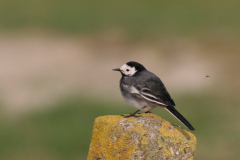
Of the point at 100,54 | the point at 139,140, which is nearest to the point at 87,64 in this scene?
the point at 100,54

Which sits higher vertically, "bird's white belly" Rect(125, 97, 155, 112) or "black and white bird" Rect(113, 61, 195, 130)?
"black and white bird" Rect(113, 61, 195, 130)

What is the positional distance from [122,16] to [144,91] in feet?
59.9

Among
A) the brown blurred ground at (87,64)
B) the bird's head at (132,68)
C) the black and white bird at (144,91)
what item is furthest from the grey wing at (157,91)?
the brown blurred ground at (87,64)

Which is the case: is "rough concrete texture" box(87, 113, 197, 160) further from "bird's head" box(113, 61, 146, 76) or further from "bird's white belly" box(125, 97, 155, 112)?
"bird's head" box(113, 61, 146, 76)

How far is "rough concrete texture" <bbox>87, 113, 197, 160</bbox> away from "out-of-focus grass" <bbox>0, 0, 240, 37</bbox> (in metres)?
17.4

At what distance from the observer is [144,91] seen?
7262mm

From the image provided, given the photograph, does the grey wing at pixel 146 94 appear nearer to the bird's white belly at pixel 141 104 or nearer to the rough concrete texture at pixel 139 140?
the bird's white belly at pixel 141 104

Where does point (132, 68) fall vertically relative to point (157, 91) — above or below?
above

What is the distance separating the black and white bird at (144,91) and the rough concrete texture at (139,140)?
0.49 m

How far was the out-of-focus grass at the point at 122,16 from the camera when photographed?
2438cm

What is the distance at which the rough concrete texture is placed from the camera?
608 centimetres

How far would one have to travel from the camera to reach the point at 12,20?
2636cm

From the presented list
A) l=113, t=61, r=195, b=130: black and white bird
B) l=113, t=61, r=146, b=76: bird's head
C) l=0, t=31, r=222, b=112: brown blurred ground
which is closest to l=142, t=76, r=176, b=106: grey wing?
l=113, t=61, r=195, b=130: black and white bird

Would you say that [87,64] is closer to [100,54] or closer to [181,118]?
[100,54]
